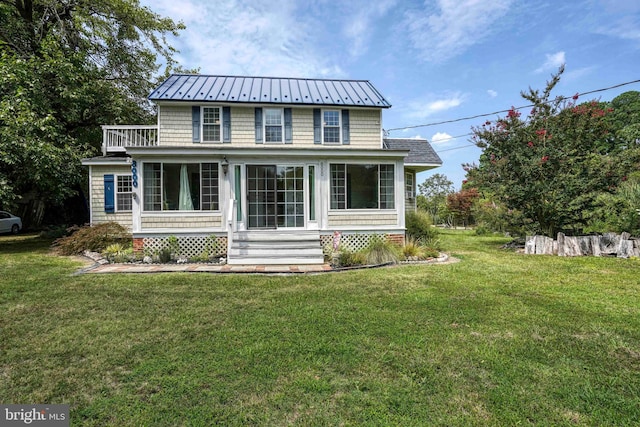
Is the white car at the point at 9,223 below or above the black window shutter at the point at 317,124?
below

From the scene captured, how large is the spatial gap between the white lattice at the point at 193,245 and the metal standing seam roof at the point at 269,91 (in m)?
4.78

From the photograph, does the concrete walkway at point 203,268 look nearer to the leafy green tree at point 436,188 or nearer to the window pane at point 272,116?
the window pane at point 272,116

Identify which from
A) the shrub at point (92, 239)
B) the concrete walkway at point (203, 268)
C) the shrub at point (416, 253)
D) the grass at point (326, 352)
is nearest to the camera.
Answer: the grass at point (326, 352)

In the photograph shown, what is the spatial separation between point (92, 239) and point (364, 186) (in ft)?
29.7

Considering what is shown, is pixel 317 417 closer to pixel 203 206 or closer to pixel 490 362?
pixel 490 362

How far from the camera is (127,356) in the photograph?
3.07 m

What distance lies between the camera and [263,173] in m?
9.62

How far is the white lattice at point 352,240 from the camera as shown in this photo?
371 inches

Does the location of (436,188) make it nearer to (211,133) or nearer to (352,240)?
(352,240)

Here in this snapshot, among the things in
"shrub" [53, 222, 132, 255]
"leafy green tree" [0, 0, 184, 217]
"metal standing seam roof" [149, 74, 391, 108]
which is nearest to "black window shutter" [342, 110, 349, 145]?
"metal standing seam roof" [149, 74, 391, 108]

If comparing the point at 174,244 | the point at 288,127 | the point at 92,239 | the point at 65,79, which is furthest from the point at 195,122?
the point at 65,79

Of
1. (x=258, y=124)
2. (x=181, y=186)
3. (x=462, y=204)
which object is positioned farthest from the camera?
(x=462, y=204)

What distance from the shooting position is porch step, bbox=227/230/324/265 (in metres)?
8.13

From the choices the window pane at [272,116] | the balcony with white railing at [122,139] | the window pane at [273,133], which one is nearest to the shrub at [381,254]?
the window pane at [273,133]
